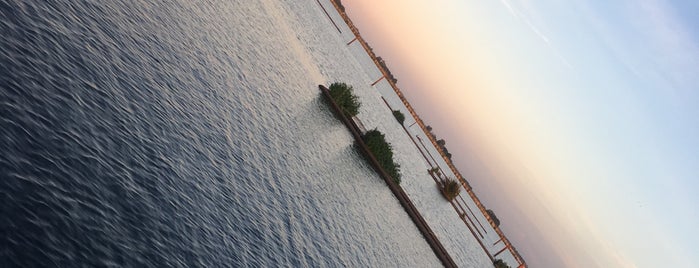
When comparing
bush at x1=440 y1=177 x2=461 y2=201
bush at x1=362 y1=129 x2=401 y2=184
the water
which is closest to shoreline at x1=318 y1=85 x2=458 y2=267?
bush at x1=362 y1=129 x2=401 y2=184

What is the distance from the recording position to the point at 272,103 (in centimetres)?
4478

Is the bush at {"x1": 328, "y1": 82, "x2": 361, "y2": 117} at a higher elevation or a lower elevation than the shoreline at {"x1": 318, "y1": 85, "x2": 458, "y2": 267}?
higher

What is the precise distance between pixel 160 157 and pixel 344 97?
44402mm

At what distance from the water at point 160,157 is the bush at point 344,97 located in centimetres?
1529

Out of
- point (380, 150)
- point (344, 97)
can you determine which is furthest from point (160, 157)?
point (344, 97)

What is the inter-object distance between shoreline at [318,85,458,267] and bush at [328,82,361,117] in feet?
2.41

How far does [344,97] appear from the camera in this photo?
67.0m

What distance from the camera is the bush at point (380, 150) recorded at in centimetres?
6281

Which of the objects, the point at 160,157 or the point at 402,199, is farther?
the point at 402,199

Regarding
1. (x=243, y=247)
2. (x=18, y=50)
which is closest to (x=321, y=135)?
(x=243, y=247)

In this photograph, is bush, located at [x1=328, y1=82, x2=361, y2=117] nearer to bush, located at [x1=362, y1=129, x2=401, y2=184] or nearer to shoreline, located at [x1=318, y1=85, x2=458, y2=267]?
shoreline, located at [x1=318, y1=85, x2=458, y2=267]

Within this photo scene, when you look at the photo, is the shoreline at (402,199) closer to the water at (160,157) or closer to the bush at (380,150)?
the bush at (380,150)

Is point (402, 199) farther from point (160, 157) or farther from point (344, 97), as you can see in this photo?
point (160, 157)

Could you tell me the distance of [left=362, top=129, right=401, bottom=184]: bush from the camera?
6281 centimetres
